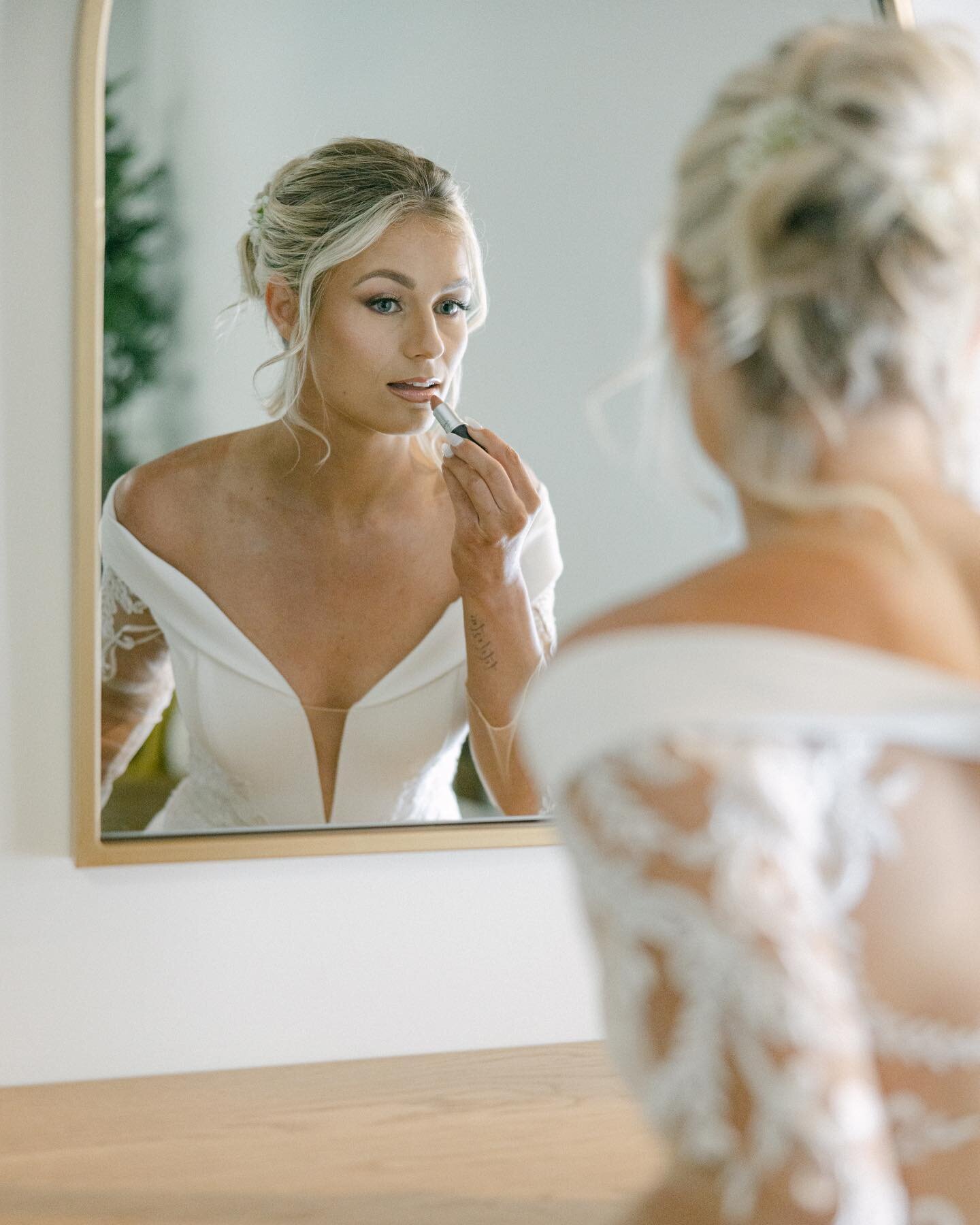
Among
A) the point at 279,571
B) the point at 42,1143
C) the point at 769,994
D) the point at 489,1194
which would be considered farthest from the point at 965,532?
the point at 42,1143

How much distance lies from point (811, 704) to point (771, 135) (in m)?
0.26

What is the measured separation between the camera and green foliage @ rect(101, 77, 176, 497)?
1223 millimetres

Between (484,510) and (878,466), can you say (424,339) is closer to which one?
(484,510)

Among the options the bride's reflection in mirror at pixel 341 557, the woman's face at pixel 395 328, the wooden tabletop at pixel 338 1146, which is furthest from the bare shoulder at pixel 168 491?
the wooden tabletop at pixel 338 1146

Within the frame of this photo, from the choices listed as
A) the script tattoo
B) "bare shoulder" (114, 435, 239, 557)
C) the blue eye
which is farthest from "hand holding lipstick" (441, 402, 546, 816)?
"bare shoulder" (114, 435, 239, 557)

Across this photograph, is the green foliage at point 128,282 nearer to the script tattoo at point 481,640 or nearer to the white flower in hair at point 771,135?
the script tattoo at point 481,640

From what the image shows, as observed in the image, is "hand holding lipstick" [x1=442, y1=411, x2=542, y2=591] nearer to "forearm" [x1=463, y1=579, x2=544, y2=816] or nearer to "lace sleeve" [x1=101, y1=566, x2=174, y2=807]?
"forearm" [x1=463, y1=579, x2=544, y2=816]

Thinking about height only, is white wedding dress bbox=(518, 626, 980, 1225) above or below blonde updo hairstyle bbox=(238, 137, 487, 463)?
below

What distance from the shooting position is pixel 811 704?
52 centimetres

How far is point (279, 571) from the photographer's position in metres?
1.27

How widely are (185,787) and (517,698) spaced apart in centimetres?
34

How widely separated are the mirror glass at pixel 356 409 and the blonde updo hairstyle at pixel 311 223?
0.6 inches

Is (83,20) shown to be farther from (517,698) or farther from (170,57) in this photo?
(517,698)

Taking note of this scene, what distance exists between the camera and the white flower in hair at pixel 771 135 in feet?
1.90
